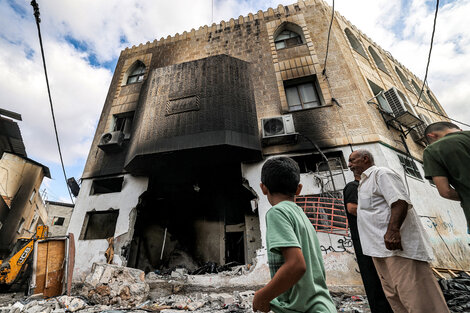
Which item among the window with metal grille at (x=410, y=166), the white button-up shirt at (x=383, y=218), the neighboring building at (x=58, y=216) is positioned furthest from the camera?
the neighboring building at (x=58, y=216)

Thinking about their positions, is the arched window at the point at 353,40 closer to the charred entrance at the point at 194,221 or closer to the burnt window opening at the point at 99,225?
the charred entrance at the point at 194,221

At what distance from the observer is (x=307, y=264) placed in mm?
1048

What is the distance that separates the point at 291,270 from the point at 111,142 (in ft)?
27.8

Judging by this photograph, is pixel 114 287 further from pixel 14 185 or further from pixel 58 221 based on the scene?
pixel 58 221

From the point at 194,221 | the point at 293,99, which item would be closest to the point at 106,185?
the point at 194,221

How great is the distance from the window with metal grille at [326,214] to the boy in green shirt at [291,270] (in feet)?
15.5

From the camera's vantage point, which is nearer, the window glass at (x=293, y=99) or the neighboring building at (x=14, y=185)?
the window glass at (x=293, y=99)

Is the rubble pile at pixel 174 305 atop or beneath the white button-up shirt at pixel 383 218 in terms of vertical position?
beneath

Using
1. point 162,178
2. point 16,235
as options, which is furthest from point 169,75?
point 16,235

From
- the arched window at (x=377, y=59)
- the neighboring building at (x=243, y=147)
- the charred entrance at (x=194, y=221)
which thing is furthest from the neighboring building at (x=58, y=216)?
the arched window at (x=377, y=59)

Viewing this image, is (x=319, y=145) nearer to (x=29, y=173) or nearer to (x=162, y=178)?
(x=162, y=178)

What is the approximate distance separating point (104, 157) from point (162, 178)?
2629 millimetres

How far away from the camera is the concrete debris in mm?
4245

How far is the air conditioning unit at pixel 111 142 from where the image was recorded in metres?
7.78
